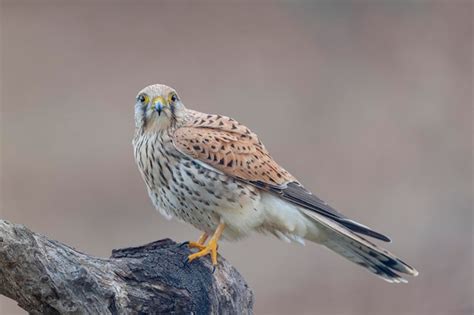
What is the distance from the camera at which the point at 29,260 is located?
4.66 metres

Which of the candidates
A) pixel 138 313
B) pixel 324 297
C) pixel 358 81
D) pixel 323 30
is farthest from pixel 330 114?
pixel 138 313

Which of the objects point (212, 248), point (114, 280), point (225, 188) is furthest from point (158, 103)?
point (114, 280)

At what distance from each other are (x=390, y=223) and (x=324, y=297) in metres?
1.57

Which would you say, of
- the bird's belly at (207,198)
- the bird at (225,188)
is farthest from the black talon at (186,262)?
the bird's belly at (207,198)

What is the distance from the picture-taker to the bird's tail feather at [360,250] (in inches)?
245

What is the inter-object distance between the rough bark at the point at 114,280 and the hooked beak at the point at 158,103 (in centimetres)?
85

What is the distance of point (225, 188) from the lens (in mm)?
6004

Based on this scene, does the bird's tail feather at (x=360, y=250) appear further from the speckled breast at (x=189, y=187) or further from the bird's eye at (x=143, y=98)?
the bird's eye at (x=143, y=98)

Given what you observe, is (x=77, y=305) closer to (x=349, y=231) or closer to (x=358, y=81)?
(x=349, y=231)

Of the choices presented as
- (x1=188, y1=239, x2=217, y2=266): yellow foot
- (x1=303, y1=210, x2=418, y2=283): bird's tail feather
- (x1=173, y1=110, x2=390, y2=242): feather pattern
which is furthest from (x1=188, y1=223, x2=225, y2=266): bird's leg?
(x1=303, y1=210, x2=418, y2=283): bird's tail feather

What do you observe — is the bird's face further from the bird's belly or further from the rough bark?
the rough bark

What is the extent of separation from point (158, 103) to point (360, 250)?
1393 millimetres

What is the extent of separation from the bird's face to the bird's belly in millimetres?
300

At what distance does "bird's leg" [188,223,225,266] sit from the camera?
565cm
